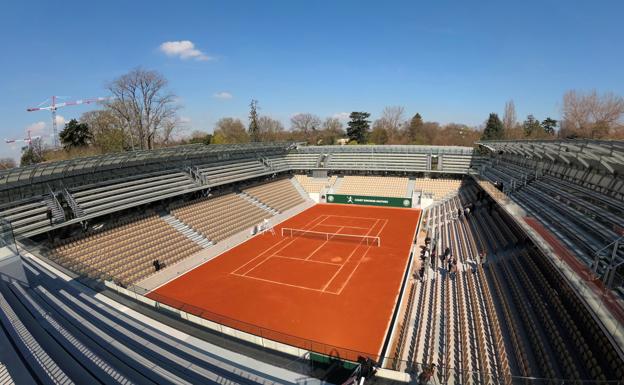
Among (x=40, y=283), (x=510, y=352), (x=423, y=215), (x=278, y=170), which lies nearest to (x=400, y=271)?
(x=510, y=352)

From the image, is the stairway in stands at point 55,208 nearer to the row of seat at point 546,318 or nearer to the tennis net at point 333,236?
the tennis net at point 333,236

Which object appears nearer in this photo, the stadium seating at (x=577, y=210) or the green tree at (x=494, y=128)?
the stadium seating at (x=577, y=210)

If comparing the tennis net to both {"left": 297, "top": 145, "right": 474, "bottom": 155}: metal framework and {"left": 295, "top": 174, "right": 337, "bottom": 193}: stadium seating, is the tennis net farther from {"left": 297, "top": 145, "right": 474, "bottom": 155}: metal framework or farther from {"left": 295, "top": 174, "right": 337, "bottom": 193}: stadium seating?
{"left": 297, "top": 145, "right": 474, "bottom": 155}: metal framework

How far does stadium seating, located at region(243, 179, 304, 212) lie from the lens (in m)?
35.1

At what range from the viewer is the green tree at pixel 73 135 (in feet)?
150

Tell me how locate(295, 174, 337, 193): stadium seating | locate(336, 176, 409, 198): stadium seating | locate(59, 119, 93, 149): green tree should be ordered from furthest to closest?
locate(59, 119, 93, 149): green tree < locate(295, 174, 337, 193): stadium seating < locate(336, 176, 409, 198): stadium seating

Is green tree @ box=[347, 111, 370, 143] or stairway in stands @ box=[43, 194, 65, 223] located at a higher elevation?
green tree @ box=[347, 111, 370, 143]

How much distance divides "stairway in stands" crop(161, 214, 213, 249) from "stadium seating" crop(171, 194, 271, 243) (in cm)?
27

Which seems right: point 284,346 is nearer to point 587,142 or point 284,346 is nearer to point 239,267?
point 239,267

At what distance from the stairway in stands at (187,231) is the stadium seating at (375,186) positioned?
2039 centimetres

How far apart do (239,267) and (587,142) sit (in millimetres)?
19832

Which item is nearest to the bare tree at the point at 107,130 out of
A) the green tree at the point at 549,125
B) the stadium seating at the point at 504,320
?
the stadium seating at the point at 504,320

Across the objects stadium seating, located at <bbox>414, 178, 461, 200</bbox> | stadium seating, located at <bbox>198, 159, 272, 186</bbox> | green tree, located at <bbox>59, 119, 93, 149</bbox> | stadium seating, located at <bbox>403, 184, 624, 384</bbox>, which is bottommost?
stadium seating, located at <bbox>403, 184, 624, 384</bbox>

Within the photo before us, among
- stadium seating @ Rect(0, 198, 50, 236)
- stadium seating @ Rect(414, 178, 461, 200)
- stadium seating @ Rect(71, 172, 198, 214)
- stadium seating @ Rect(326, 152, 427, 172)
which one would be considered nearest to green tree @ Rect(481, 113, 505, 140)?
stadium seating @ Rect(326, 152, 427, 172)
